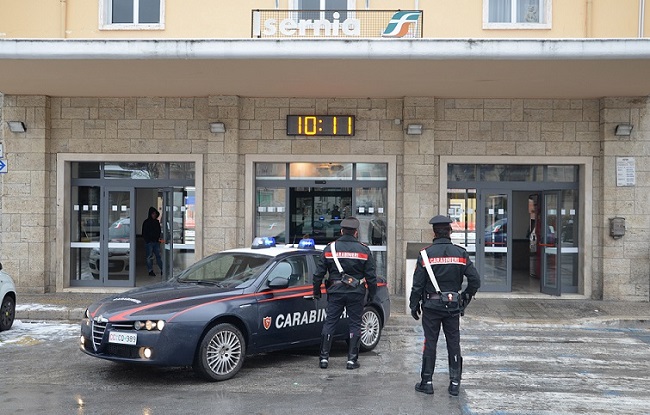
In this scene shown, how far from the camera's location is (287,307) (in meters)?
7.86

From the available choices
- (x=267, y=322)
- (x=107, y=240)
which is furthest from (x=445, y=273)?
(x=107, y=240)

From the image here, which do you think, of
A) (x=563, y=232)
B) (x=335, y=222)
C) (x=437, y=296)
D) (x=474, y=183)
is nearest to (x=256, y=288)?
(x=437, y=296)

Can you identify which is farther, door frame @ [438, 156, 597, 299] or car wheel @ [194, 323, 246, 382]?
door frame @ [438, 156, 597, 299]

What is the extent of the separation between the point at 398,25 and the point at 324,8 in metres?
2.05

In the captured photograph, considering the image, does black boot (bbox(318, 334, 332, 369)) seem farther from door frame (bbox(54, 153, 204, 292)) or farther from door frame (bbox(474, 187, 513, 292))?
door frame (bbox(474, 187, 513, 292))

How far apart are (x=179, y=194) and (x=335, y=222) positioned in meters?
3.40

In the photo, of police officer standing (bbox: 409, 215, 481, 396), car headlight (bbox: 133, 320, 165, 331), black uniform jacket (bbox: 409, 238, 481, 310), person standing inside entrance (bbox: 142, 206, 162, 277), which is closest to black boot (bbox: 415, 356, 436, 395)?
police officer standing (bbox: 409, 215, 481, 396)

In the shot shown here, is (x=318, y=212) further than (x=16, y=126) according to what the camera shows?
Yes

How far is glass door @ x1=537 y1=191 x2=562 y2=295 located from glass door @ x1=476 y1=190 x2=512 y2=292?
30.8 inches

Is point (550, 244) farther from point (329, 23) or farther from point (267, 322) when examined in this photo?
point (267, 322)

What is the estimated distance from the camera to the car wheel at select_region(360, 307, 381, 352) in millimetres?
8672

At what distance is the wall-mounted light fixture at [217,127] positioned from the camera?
45.1 feet

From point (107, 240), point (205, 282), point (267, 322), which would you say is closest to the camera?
point (267, 322)

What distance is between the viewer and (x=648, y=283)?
44.5 ft
